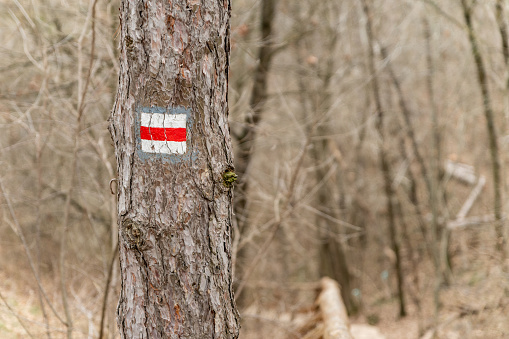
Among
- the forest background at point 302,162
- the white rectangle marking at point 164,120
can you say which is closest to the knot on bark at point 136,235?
the white rectangle marking at point 164,120

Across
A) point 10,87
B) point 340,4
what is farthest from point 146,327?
point 340,4

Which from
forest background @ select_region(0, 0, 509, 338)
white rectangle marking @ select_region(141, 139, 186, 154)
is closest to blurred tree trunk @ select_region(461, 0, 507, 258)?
forest background @ select_region(0, 0, 509, 338)

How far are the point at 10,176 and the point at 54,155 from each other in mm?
1213

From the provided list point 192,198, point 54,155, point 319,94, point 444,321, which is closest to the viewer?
point 192,198

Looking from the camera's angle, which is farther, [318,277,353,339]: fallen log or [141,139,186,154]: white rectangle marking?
[318,277,353,339]: fallen log

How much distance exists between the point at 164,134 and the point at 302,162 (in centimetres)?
392

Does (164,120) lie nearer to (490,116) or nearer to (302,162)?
(302,162)

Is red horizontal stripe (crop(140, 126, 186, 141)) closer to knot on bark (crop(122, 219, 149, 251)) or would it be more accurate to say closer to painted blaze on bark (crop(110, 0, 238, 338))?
painted blaze on bark (crop(110, 0, 238, 338))

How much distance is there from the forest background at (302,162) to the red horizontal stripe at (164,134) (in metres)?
1.42

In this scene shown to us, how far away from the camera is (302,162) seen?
223 inches

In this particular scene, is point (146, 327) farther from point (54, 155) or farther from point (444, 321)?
point (444, 321)

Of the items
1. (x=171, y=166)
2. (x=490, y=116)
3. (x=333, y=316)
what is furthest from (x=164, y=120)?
(x=490, y=116)

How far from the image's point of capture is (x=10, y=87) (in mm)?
4746

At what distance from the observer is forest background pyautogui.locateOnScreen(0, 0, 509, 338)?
427cm
